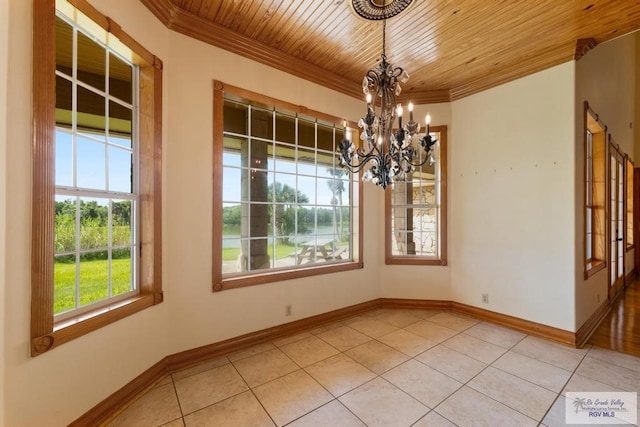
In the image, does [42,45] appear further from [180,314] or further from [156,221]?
[180,314]

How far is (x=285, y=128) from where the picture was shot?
318cm

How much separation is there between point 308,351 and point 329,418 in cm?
91

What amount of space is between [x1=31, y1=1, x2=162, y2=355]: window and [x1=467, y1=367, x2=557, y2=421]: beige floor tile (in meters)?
2.67

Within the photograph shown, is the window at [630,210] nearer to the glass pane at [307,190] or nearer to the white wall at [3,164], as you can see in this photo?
the glass pane at [307,190]

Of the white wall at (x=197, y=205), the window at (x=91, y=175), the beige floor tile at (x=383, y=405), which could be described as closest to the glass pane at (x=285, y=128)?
the white wall at (x=197, y=205)

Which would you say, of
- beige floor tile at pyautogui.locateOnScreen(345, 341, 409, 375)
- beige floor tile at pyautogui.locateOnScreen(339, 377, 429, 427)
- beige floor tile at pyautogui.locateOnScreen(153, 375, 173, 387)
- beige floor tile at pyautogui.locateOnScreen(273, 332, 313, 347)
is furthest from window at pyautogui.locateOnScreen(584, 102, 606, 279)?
beige floor tile at pyautogui.locateOnScreen(153, 375, 173, 387)

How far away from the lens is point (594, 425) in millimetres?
1703

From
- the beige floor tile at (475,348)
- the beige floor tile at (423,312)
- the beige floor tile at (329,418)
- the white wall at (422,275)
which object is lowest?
the beige floor tile at (475,348)

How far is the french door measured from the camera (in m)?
3.97

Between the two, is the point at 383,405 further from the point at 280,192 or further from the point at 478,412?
the point at 280,192

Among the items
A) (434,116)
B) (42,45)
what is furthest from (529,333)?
(42,45)

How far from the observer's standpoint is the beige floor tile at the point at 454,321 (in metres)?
3.23

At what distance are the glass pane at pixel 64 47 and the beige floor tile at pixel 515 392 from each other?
142 inches

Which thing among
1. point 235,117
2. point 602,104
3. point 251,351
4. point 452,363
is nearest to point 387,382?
point 452,363
